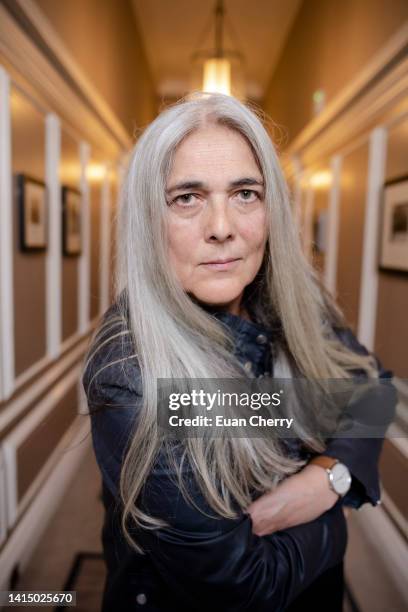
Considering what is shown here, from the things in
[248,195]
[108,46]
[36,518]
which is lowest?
[36,518]

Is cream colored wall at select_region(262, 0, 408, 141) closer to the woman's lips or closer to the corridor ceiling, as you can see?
the corridor ceiling

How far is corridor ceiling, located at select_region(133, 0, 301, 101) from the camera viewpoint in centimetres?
402

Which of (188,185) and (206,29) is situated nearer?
(188,185)

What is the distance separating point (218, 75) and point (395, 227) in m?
1.69

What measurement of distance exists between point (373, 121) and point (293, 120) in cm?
241

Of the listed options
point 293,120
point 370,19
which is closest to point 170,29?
point 293,120

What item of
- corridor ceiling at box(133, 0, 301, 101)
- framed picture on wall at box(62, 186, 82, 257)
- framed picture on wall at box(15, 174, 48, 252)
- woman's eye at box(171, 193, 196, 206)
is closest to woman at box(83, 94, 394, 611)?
woman's eye at box(171, 193, 196, 206)

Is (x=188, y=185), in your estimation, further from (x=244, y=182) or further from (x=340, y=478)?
(x=340, y=478)

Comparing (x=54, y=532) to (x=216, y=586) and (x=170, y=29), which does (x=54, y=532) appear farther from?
(x=170, y=29)

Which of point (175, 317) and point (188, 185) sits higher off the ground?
point (188, 185)

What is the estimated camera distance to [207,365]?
26.3 inches

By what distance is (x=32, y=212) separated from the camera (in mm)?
1762

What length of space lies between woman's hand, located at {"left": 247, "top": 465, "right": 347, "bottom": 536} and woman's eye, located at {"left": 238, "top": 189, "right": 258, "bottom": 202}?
42 centimetres

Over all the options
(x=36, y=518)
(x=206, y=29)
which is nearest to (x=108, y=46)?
(x=206, y=29)
